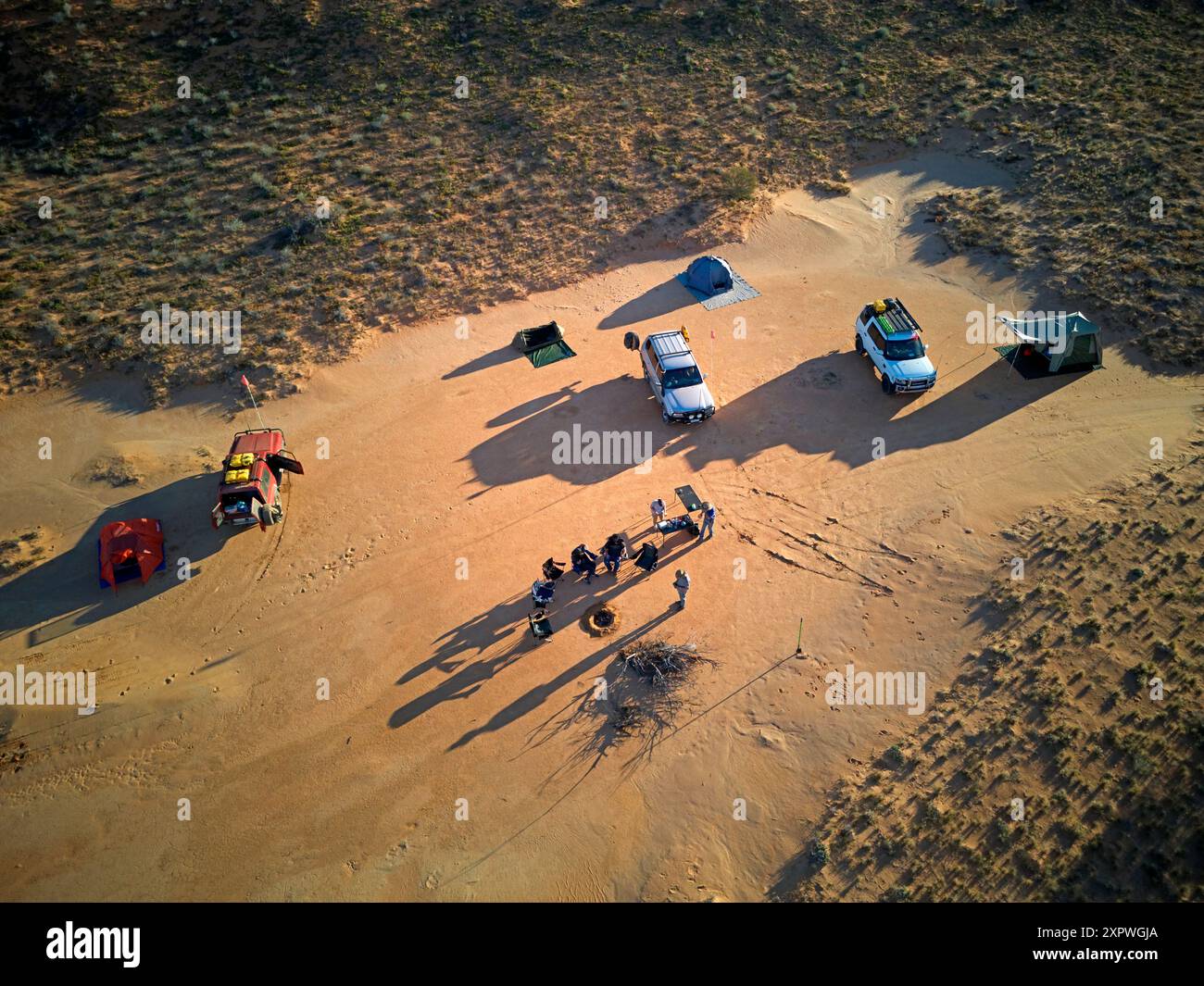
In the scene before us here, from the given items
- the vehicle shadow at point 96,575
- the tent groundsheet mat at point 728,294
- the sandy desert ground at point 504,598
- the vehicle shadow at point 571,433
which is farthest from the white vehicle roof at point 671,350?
the vehicle shadow at point 96,575

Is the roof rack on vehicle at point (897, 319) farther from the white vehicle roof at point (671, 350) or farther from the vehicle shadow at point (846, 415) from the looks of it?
the white vehicle roof at point (671, 350)

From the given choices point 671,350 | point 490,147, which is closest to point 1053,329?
point 671,350

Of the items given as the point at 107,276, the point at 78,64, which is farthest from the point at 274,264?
the point at 78,64

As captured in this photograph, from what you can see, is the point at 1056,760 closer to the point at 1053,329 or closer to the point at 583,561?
the point at 583,561

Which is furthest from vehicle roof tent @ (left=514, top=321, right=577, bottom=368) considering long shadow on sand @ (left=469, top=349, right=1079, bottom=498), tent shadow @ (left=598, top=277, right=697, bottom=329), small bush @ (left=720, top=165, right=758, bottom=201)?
small bush @ (left=720, top=165, right=758, bottom=201)

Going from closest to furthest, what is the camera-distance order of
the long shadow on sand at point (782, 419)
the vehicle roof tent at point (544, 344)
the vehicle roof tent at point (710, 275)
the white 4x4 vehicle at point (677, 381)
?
1. the long shadow on sand at point (782, 419)
2. the white 4x4 vehicle at point (677, 381)
3. the vehicle roof tent at point (544, 344)
4. the vehicle roof tent at point (710, 275)

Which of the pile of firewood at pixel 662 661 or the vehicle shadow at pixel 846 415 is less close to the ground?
the vehicle shadow at pixel 846 415
